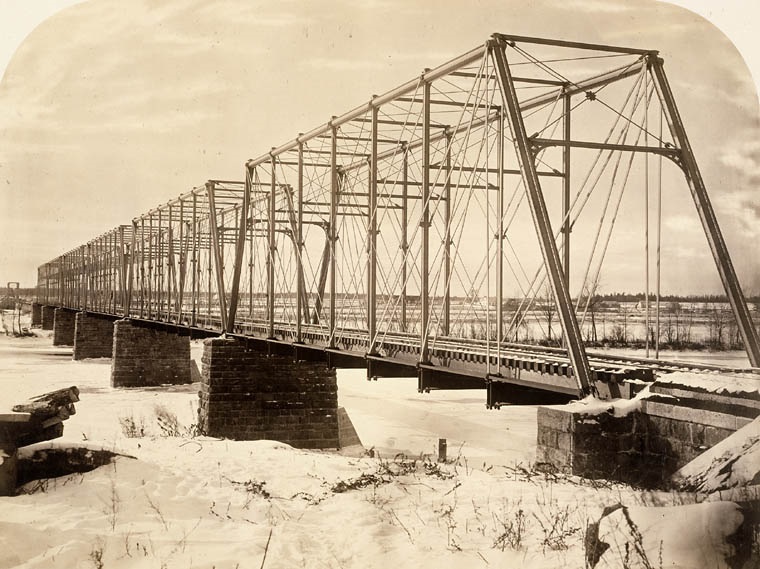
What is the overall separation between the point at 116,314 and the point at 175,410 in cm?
2247

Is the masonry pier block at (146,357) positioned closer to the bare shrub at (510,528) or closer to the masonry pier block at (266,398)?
the masonry pier block at (266,398)

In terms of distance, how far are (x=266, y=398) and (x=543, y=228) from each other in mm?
14116

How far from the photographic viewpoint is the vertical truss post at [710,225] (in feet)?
37.5

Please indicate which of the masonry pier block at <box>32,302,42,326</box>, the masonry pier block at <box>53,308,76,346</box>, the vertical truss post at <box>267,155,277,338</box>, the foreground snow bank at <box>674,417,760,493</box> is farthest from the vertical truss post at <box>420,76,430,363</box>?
the masonry pier block at <box>32,302,42,326</box>

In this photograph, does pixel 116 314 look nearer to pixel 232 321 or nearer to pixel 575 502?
pixel 232 321

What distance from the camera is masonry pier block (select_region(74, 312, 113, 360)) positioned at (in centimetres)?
5544

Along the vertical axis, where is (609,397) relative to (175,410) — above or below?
above

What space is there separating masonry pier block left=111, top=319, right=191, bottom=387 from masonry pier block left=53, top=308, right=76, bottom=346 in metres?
31.5

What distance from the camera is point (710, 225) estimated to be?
11.9 meters

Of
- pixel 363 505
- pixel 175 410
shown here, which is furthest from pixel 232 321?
pixel 363 505

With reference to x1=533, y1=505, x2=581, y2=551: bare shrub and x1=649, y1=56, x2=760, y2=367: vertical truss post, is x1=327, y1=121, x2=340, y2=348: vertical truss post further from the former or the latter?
x1=533, y1=505, x2=581, y2=551: bare shrub

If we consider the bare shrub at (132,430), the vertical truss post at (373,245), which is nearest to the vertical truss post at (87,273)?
the bare shrub at (132,430)

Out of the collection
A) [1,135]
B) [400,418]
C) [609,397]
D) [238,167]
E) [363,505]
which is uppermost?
[238,167]

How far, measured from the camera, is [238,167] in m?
83.1
